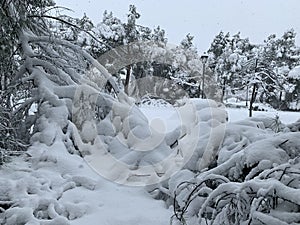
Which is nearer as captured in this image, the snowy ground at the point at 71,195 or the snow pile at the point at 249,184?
the snow pile at the point at 249,184

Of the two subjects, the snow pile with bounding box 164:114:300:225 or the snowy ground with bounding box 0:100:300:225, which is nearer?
the snow pile with bounding box 164:114:300:225

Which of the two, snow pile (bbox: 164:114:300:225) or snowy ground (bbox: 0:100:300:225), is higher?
snow pile (bbox: 164:114:300:225)

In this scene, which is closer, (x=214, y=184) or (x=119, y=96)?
(x=214, y=184)

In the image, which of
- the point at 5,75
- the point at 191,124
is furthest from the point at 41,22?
the point at 191,124

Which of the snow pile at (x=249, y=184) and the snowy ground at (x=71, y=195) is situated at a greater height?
the snow pile at (x=249, y=184)

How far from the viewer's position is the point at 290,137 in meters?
2.32

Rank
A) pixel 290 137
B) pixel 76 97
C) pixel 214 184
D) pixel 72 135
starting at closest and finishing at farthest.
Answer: pixel 290 137 → pixel 214 184 → pixel 72 135 → pixel 76 97

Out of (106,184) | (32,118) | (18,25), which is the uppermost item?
(18,25)

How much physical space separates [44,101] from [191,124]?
1.73m

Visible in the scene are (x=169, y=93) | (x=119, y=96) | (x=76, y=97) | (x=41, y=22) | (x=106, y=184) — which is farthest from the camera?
(x=169, y=93)

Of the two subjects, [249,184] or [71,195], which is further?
[71,195]

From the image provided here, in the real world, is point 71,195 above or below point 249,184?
below

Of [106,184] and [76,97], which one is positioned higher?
[76,97]

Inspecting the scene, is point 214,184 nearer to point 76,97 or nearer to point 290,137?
point 290,137
